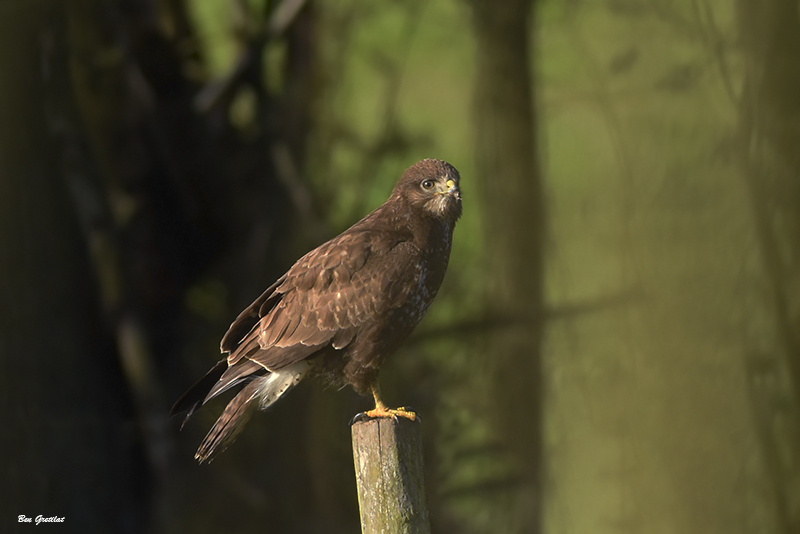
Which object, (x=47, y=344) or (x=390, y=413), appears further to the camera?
(x=47, y=344)

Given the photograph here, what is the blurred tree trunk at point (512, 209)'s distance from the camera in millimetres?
5332

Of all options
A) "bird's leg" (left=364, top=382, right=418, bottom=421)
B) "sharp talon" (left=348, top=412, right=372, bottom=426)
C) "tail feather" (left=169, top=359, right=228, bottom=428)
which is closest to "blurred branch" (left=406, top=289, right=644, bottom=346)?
"bird's leg" (left=364, top=382, right=418, bottom=421)

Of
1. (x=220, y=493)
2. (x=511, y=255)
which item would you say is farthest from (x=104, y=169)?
(x=511, y=255)

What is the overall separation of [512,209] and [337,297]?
112 inches

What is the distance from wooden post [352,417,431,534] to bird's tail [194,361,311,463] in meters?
0.47

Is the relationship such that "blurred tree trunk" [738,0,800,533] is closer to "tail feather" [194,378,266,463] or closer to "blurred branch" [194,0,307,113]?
"blurred branch" [194,0,307,113]

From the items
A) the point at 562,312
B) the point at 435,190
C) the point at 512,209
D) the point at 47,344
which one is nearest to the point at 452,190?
the point at 435,190

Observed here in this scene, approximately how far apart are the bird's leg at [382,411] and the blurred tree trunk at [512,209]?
2.70 meters

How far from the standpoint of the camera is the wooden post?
241 cm

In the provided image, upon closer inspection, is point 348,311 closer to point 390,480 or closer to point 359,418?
point 359,418

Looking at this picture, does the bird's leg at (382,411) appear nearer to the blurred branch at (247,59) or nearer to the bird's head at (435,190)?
the bird's head at (435,190)

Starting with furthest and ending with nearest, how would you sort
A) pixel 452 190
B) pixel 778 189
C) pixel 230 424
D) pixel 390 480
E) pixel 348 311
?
1. pixel 778 189
2. pixel 452 190
3. pixel 348 311
4. pixel 230 424
5. pixel 390 480

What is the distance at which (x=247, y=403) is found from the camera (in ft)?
8.86

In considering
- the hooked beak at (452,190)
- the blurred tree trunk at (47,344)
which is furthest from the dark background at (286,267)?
the hooked beak at (452,190)
